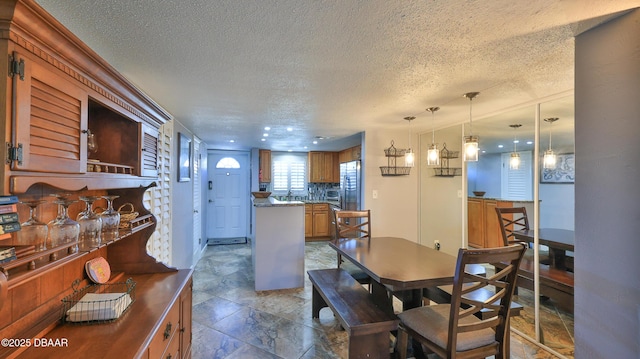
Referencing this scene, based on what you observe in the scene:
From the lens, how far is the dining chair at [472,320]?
1.55m

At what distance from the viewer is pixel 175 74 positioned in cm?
198

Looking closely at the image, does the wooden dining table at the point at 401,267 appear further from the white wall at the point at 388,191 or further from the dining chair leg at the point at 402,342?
the white wall at the point at 388,191

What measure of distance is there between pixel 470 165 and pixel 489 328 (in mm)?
2450

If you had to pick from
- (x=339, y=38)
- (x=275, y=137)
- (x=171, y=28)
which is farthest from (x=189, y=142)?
(x=339, y=38)

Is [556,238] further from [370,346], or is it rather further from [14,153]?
[14,153]

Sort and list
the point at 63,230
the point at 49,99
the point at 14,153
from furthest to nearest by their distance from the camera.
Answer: the point at 63,230 → the point at 49,99 → the point at 14,153

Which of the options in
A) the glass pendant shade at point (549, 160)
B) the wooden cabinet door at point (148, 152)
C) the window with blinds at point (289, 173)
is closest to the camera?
the wooden cabinet door at point (148, 152)

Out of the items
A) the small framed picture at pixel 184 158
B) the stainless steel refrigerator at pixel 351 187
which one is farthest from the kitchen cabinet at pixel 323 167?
the small framed picture at pixel 184 158

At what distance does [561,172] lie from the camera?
2.38 m

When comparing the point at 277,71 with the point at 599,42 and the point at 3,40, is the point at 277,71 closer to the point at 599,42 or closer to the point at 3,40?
the point at 3,40

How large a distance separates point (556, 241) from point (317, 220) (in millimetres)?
4583

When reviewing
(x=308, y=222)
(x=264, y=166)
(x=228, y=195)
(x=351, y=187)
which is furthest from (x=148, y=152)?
(x=228, y=195)

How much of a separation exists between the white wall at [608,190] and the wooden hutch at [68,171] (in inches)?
85.2

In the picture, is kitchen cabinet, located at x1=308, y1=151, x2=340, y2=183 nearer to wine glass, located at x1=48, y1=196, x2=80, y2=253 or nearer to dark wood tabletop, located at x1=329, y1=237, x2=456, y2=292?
dark wood tabletop, located at x1=329, y1=237, x2=456, y2=292
